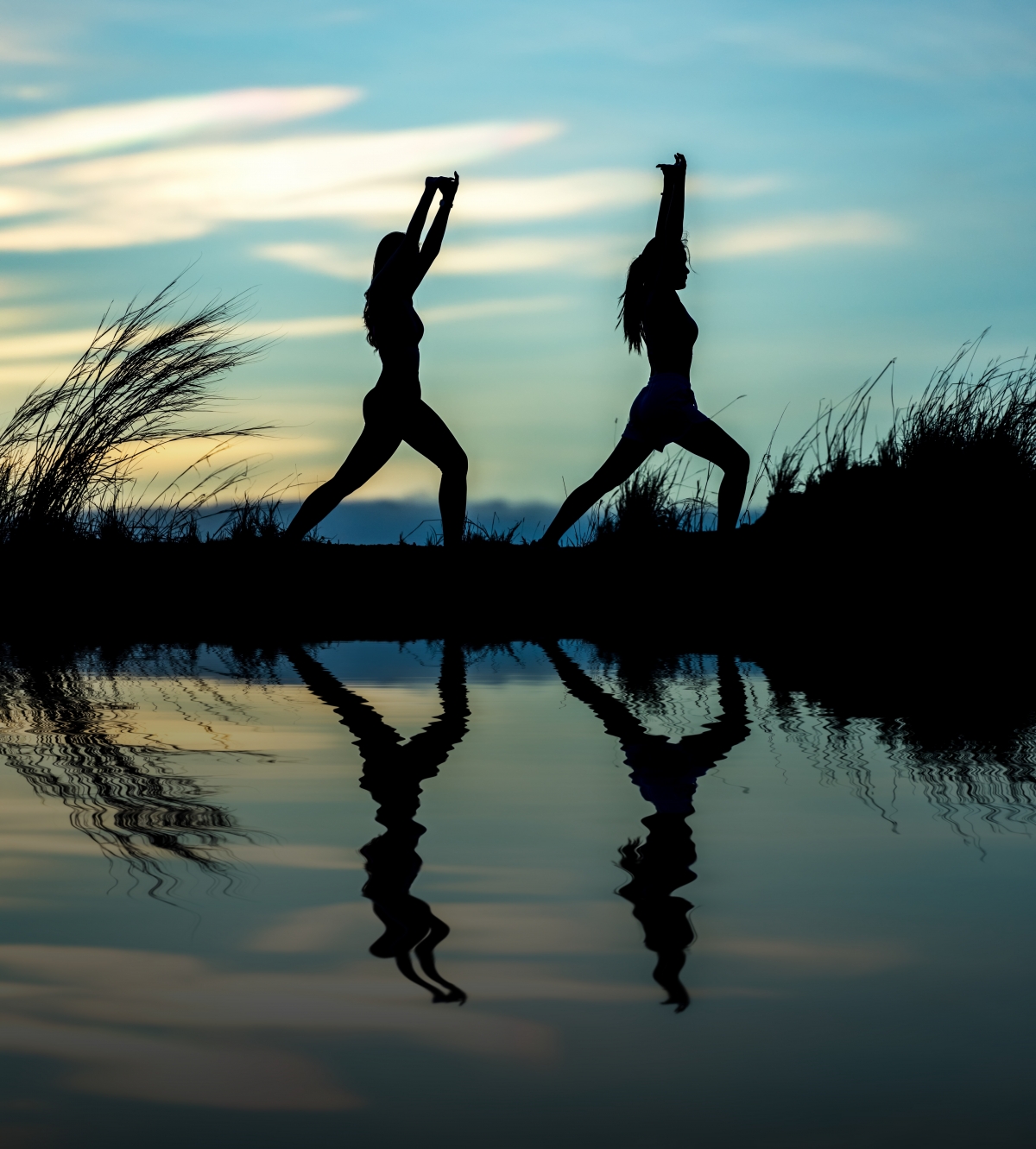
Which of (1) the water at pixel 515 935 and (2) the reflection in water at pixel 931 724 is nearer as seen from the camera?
(1) the water at pixel 515 935

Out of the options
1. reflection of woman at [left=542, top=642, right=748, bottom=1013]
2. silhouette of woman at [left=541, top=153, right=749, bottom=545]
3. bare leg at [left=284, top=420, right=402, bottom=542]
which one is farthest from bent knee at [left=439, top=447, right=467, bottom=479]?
reflection of woman at [left=542, top=642, right=748, bottom=1013]

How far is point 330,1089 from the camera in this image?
1.27 meters

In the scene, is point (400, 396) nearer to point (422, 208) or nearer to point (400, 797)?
point (422, 208)

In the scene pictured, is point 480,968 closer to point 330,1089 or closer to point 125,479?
point 330,1089

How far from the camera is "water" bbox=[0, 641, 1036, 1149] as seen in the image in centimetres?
125

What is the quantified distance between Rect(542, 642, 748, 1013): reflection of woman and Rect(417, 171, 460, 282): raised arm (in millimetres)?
2668

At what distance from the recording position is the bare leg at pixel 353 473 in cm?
655

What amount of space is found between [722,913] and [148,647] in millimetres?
3806

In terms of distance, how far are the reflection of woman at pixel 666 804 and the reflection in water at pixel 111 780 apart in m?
0.57

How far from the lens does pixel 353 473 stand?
260 inches

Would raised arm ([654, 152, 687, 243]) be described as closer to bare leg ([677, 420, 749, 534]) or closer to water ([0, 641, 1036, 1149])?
bare leg ([677, 420, 749, 534])

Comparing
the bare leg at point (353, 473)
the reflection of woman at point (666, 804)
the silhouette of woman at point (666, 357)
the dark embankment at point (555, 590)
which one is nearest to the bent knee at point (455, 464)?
the bare leg at point (353, 473)

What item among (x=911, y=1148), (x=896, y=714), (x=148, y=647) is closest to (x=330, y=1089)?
(x=911, y=1148)

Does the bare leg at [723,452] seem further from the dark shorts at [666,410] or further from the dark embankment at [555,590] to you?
the dark embankment at [555,590]
